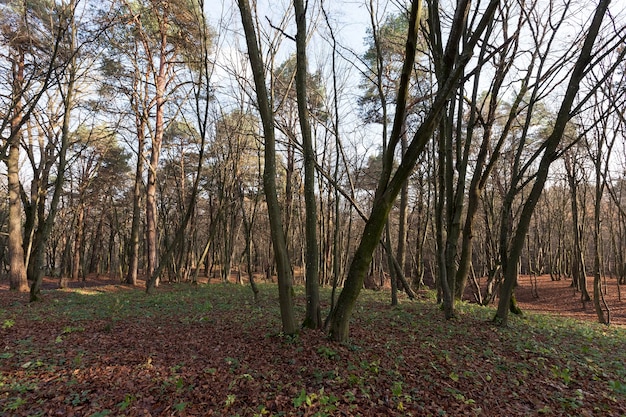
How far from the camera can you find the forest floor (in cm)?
331

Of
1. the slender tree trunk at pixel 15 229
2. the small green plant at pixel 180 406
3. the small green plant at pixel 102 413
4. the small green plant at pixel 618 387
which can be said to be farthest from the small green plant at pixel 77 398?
the slender tree trunk at pixel 15 229

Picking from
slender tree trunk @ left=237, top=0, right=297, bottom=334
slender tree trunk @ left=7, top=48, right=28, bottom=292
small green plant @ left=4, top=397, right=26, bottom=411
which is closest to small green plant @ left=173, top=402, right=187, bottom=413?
small green plant @ left=4, top=397, right=26, bottom=411

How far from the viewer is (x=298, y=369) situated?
4.19m

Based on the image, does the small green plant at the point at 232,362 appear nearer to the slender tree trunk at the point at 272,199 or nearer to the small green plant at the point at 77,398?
the slender tree trunk at the point at 272,199

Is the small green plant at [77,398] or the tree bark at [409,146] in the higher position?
the tree bark at [409,146]

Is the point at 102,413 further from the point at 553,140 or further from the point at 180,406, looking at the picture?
the point at 553,140

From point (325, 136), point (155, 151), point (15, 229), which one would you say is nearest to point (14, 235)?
point (15, 229)

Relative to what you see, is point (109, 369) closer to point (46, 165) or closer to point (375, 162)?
point (46, 165)

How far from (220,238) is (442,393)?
892 inches

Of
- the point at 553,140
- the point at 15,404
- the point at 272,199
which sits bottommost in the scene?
the point at 15,404

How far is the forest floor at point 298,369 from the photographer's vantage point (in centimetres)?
331

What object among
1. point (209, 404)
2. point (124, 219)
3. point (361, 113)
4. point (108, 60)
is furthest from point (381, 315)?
point (124, 219)

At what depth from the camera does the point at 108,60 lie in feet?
42.1

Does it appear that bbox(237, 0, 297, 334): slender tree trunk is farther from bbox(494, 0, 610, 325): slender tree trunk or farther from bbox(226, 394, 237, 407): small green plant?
bbox(494, 0, 610, 325): slender tree trunk
